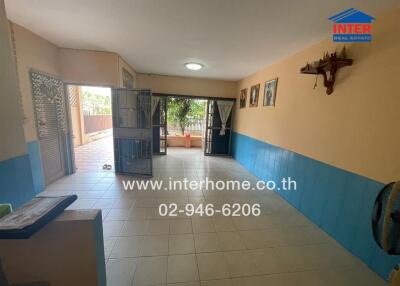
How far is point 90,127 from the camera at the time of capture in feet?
26.3

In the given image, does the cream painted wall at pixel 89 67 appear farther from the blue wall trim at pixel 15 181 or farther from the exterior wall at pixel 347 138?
the exterior wall at pixel 347 138

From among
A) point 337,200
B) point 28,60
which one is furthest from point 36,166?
point 337,200

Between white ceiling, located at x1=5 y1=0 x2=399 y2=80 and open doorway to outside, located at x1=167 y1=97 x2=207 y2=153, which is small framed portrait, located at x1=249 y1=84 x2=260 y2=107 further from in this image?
open doorway to outside, located at x1=167 y1=97 x2=207 y2=153

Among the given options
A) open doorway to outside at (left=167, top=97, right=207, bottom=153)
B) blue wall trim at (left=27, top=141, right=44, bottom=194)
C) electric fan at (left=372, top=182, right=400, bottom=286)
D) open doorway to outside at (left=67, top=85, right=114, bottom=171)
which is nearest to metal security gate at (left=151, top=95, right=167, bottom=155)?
open doorway to outside at (left=167, top=97, right=207, bottom=153)

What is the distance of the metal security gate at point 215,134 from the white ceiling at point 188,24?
2.71 meters

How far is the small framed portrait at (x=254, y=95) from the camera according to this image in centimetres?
437

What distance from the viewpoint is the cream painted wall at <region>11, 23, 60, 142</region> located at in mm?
2535

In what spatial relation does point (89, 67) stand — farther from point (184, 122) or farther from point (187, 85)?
point (184, 122)

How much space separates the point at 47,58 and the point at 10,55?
2.16 meters

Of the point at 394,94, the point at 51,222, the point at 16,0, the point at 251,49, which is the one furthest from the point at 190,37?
the point at 51,222

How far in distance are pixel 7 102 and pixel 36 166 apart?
211 cm

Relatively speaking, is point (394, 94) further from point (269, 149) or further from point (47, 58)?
point (47, 58)

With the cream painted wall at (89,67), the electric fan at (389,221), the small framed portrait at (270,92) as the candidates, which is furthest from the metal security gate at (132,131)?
the electric fan at (389,221)

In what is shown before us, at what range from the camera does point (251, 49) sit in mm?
2924
